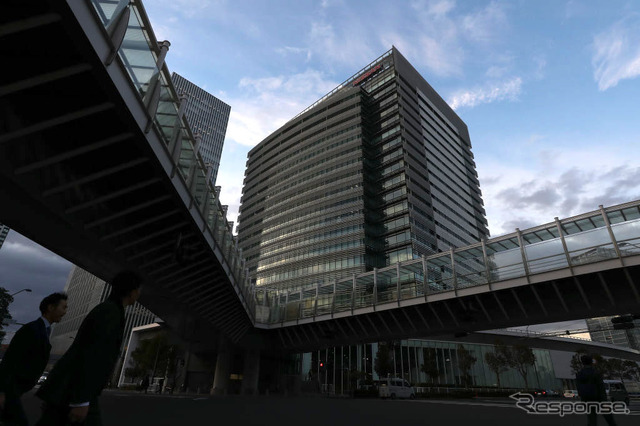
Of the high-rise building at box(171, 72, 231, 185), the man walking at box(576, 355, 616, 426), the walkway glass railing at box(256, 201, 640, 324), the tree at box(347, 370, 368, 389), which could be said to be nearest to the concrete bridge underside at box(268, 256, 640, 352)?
the walkway glass railing at box(256, 201, 640, 324)

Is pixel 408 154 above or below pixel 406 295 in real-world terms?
above

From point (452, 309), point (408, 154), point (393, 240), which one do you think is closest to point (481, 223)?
point (408, 154)

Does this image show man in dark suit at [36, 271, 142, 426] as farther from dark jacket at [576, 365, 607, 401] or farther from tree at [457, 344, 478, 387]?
tree at [457, 344, 478, 387]

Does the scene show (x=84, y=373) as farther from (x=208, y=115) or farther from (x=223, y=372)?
(x=208, y=115)

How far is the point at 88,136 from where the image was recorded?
7676 mm

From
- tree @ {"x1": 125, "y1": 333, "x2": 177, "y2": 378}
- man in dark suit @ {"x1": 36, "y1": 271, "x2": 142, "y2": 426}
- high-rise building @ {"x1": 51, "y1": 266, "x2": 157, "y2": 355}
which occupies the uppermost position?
high-rise building @ {"x1": 51, "y1": 266, "x2": 157, "y2": 355}

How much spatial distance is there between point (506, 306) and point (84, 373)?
21401 mm

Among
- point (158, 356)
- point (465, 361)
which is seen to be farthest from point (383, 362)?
point (158, 356)

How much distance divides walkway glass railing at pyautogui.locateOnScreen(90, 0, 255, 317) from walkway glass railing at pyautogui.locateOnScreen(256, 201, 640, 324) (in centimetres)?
1352

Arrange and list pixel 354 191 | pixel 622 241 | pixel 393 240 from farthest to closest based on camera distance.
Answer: pixel 354 191, pixel 393 240, pixel 622 241

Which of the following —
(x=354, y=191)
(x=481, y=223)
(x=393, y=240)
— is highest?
(x=481, y=223)

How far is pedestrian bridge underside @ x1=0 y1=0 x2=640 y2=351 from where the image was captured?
19.8ft

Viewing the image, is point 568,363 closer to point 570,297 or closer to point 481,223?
point 481,223

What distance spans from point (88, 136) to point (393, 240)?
60.4 meters
